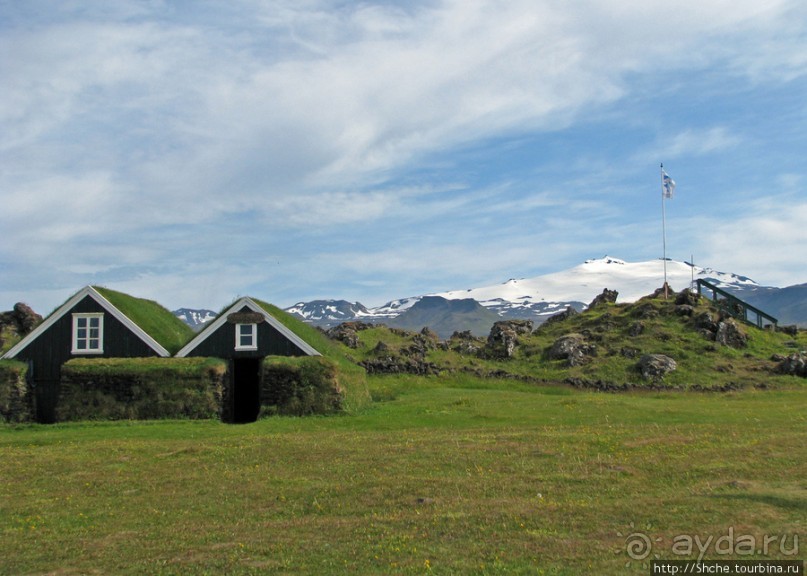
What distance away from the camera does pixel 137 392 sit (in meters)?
39.3

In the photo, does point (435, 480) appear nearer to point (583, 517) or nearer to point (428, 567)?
point (583, 517)

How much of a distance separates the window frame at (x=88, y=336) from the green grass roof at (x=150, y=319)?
1.30 metres

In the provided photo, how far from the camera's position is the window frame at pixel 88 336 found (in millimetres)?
43062

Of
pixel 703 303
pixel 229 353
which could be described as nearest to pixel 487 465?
pixel 229 353

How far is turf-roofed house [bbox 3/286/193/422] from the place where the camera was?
4288 cm

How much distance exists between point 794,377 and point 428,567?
51579mm

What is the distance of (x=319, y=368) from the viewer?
3953cm

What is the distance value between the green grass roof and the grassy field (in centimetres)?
1178

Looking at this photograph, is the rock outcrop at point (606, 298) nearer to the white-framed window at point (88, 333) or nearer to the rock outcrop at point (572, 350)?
the rock outcrop at point (572, 350)

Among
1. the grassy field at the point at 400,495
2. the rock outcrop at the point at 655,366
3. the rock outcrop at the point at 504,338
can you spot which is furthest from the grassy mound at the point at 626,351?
the grassy field at the point at 400,495

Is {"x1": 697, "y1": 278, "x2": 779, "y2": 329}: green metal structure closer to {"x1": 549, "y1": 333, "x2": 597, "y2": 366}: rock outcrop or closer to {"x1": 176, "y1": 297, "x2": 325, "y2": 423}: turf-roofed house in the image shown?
{"x1": 549, "y1": 333, "x2": 597, "y2": 366}: rock outcrop

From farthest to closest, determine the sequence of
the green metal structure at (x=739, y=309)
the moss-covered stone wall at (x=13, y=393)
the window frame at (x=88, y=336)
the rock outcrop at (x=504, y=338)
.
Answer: the green metal structure at (x=739, y=309), the rock outcrop at (x=504, y=338), the window frame at (x=88, y=336), the moss-covered stone wall at (x=13, y=393)

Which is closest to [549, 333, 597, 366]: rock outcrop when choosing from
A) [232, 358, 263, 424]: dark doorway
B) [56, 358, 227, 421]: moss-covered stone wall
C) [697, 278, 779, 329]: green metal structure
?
[697, 278, 779, 329]: green metal structure

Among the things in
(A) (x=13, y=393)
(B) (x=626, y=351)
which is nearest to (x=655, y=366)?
(B) (x=626, y=351)
